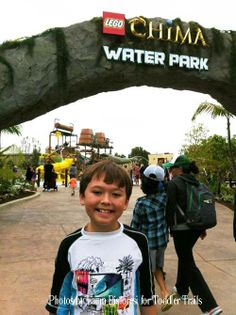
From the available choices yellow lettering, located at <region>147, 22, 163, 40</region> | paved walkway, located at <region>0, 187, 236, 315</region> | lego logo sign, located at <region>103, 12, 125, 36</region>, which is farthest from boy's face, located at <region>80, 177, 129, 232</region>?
yellow lettering, located at <region>147, 22, 163, 40</region>

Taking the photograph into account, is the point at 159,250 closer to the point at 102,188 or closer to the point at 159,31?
the point at 102,188

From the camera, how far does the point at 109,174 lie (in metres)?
1.88

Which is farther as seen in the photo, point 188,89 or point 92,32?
point 188,89

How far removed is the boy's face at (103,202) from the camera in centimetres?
185

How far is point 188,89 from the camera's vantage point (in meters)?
10.0

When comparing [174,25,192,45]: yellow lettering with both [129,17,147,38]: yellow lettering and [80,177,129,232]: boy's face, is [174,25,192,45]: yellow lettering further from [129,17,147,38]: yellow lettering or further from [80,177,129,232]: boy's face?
[80,177,129,232]: boy's face

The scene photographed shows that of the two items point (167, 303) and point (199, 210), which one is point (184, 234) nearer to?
point (199, 210)

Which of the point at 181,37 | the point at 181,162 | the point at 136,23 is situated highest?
the point at 136,23

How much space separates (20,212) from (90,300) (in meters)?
8.99

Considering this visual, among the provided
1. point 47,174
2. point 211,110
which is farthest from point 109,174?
point 47,174

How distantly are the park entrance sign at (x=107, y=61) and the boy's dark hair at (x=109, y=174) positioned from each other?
6.85 metres

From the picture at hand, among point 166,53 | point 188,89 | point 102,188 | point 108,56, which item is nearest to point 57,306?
point 102,188

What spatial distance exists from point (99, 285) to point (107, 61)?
7.49 metres

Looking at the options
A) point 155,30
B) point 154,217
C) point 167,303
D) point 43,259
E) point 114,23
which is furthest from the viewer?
point 155,30
